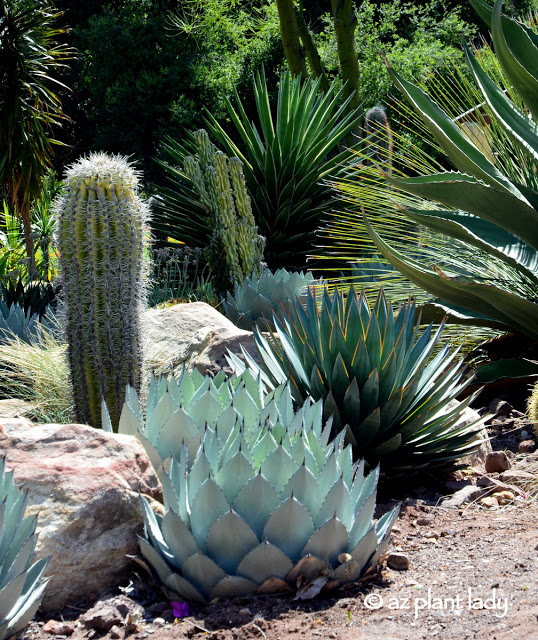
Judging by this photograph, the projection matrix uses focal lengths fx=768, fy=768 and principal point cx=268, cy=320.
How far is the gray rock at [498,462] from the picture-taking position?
3268 millimetres

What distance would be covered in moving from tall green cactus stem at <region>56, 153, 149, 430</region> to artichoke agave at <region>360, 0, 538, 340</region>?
1225 mm

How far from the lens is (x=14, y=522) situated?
6.55ft

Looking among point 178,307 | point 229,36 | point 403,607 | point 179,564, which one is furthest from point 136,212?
point 229,36

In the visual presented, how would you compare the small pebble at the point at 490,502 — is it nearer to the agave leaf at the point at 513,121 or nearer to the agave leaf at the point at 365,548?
the agave leaf at the point at 365,548

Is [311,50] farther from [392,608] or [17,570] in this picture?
[17,570]

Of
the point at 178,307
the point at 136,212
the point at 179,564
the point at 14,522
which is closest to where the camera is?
the point at 14,522

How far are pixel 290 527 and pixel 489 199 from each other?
204cm

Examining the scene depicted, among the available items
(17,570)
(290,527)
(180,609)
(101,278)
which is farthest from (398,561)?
(101,278)

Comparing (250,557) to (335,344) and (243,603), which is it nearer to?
(243,603)

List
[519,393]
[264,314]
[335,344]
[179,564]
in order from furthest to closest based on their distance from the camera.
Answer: [264,314] < [519,393] < [335,344] < [179,564]

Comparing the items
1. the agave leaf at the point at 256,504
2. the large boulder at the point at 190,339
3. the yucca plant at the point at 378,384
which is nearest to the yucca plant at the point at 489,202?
the yucca plant at the point at 378,384

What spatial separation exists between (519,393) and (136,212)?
238 centimetres

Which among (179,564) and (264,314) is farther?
(264,314)

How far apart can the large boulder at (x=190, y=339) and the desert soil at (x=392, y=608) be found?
1889 millimetres
